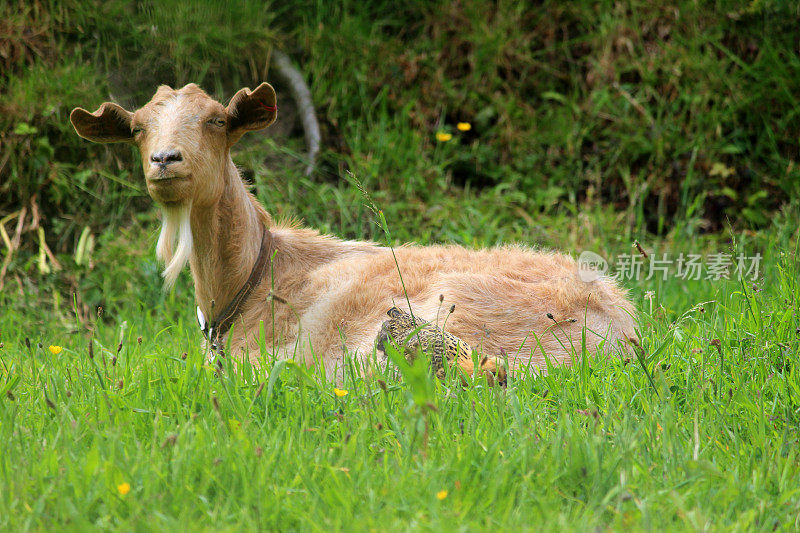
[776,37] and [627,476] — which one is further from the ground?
[776,37]

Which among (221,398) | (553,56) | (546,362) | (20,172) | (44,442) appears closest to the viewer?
(44,442)

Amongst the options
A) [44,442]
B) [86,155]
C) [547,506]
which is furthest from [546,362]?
[86,155]

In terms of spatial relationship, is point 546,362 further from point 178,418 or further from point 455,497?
point 178,418

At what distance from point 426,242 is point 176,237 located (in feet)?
8.78

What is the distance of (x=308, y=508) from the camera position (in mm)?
2568

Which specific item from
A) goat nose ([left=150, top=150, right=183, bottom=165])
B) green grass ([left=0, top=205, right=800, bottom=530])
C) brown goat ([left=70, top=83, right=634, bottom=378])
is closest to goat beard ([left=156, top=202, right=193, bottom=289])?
brown goat ([left=70, top=83, right=634, bottom=378])

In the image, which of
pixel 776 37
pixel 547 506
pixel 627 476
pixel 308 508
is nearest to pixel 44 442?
pixel 308 508

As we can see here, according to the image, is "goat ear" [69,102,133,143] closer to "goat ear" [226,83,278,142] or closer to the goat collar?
"goat ear" [226,83,278,142]

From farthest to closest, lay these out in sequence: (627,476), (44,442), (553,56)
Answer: (553,56) → (44,442) → (627,476)

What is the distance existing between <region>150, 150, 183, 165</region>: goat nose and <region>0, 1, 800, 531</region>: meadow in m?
0.73

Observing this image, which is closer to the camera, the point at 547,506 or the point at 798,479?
the point at 547,506

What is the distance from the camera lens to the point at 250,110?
4.09m

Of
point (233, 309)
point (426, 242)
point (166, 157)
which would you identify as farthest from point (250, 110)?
point (426, 242)

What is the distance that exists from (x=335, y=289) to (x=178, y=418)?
138 centimetres
